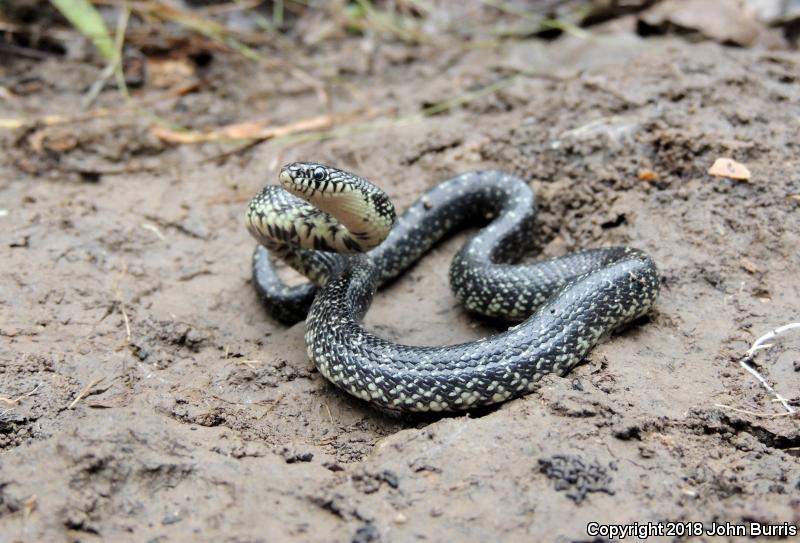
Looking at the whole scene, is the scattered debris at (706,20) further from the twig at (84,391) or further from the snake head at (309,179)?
the twig at (84,391)

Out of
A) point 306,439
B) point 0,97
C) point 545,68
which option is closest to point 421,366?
point 306,439

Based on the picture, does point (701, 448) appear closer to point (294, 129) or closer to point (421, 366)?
point (421, 366)

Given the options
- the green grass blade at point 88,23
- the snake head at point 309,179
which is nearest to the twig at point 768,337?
the snake head at point 309,179

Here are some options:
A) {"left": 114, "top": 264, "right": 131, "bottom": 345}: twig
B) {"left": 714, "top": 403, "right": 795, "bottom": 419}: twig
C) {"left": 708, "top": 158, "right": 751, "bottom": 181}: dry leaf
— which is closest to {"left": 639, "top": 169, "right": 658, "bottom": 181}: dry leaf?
{"left": 708, "top": 158, "right": 751, "bottom": 181}: dry leaf

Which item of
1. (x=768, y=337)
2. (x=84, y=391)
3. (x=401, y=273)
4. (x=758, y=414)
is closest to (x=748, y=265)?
(x=768, y=337)

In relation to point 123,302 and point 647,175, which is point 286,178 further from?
point 647,175

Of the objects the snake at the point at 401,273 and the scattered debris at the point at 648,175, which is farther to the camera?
the scattered debris at the point at 648,175
